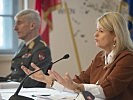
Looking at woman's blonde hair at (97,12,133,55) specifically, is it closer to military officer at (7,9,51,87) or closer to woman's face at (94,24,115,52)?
woman's face at (94,24,115,52)

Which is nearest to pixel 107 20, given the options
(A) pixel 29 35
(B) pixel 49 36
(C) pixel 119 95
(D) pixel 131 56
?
(D) pixel 131 56

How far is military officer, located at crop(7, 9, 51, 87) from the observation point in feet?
8.46

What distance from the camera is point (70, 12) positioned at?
12.3 feet

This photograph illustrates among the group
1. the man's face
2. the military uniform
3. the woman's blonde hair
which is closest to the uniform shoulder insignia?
the military uniform

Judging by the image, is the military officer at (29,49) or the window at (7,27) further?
the window at (7,27)

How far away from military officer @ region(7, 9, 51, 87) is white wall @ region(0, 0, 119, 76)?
84 centimetres

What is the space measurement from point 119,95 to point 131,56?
0.77ft

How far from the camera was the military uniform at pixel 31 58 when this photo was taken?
8.34 ft

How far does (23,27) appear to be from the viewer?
9.48ft

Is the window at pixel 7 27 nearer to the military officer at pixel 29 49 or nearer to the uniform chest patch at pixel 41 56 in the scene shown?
the military officer at pixel 29 49

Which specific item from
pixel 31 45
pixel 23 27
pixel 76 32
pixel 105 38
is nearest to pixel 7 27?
pixel 76 32

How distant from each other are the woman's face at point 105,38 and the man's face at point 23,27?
3.59 ft

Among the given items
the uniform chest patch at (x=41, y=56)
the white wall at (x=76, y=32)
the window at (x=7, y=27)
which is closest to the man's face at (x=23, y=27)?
the uniform chest patch at (x=41, y=56)

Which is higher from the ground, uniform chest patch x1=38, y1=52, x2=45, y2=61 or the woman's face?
the woman's face
